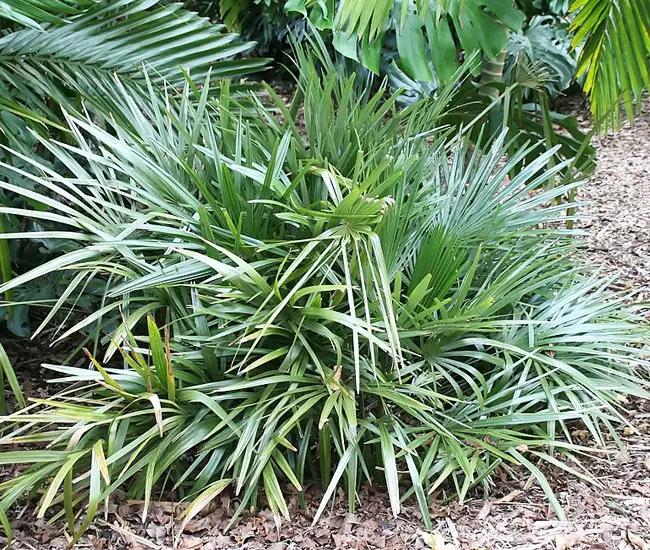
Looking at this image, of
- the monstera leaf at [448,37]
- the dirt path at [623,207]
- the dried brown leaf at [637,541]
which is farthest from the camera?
the dirt path at [623,207]

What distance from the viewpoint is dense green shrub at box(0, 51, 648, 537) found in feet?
4.30

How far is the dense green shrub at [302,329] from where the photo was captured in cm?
131

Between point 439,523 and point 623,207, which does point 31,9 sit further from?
point 623,207

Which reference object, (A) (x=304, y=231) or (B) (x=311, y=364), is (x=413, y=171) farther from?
(B) (x=311, y=364)

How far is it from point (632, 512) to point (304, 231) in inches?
37.3

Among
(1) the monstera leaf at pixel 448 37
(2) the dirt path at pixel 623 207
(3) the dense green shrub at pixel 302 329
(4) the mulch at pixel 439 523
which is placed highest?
(1) the monstera leaf at pixel 448 37

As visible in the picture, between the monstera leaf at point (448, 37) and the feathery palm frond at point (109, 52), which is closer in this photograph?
the feathery palm frond at point (109, 52)

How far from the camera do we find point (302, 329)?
142 cm

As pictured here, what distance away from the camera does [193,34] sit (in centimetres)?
196

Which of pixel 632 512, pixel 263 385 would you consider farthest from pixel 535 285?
pixel 263 385

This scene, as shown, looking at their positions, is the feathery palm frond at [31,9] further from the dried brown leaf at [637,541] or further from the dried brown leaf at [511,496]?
the dried brown leaf at [637,541]

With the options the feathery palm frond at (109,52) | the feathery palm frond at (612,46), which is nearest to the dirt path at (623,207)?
the feathery palm frond at (612,46)

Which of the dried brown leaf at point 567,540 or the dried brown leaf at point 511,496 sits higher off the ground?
the dried brown leaf at point 511,496

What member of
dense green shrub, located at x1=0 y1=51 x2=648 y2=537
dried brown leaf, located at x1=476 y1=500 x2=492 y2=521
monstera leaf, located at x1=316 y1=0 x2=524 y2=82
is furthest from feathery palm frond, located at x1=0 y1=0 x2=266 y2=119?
dried brown leaf, located at x1=476 y1=500 x2=492 y2=521
